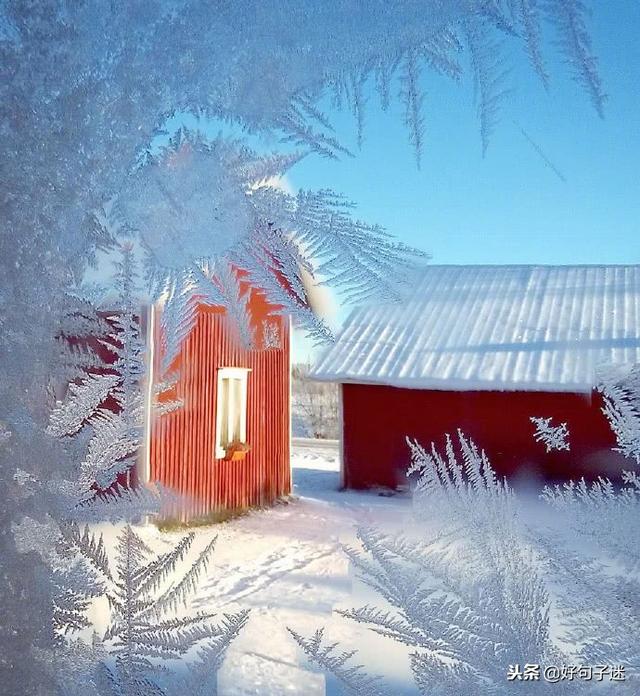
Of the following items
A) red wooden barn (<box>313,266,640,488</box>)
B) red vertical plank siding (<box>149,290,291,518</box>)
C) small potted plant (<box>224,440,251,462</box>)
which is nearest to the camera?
red wooden barn (<box>313,266,640,488</box>)

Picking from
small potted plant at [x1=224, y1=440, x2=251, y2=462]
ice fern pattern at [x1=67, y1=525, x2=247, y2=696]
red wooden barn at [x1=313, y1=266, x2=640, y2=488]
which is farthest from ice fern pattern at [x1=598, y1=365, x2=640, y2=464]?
small potted plant at [x1=224, y1=440, x2=251, y2=462]

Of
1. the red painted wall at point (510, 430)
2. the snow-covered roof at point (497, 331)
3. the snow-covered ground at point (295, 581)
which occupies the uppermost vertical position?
the snow-covered roof at point (497, 331)

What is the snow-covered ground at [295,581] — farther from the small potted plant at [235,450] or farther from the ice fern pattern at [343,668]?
the small potted plant at [235,450]

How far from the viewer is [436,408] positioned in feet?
2.38

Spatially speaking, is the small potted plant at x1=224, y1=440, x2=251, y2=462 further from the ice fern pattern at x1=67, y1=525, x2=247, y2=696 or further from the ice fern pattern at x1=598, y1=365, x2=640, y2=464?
the ice fern pattern at x1=598, y1=365, x2=640, y2=464

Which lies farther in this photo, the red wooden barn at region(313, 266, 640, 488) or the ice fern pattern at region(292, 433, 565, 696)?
the red wooden barn at region(313, 266, 640, 488)

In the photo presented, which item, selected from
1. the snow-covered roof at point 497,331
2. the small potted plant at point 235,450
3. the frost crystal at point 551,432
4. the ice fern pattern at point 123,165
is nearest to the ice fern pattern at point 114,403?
the ice fern pattern at point 123,165

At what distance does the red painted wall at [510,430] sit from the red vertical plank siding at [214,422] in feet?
0.51

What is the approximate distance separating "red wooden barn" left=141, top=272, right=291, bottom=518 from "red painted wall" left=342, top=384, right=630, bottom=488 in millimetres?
161

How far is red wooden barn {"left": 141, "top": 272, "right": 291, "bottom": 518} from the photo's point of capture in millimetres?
530

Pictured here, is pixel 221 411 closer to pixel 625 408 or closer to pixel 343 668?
pixel 343 668

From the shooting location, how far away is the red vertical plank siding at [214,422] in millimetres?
593

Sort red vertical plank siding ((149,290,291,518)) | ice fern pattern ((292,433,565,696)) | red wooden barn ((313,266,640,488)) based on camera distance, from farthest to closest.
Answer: red vertical plank siding ((149,290,291,518))
red wooden barn ((313,266,640,488))
ice fern pattern ((292,433,565,696))

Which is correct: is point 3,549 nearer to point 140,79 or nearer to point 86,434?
point 86,434
